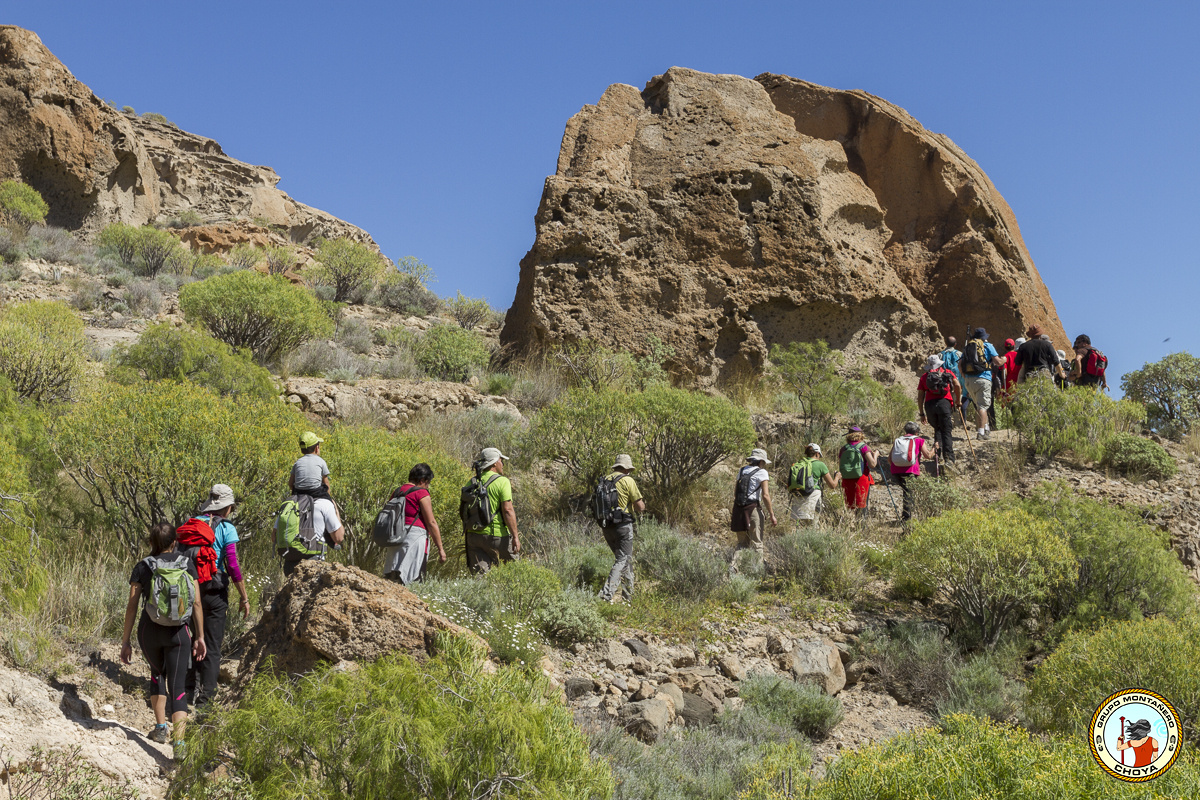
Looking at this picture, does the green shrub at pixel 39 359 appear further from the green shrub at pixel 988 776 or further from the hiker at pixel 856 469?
the green shrub at pixel 988 776

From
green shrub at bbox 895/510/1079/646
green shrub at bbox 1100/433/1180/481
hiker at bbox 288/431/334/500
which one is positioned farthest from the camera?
green shrub at bbox 1100/433/1180/481

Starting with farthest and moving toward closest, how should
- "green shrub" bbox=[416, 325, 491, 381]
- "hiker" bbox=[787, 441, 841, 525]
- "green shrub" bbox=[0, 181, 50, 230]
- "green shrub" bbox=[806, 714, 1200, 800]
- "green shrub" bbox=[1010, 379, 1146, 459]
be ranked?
"green shrub" bbox=[0, 181, 50, 230] → "green shrub" bbox=[416, 325, 491, 381] → "green shrub" bbox=[1010, 379, 1146, 459] → "hiker" bbox=[787, 441, 841, 525] → "green shrub" bbox=[806, 714, 1200, 800]

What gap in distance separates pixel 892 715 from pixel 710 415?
413 cm

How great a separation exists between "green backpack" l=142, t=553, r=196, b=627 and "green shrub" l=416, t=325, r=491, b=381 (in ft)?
30.0

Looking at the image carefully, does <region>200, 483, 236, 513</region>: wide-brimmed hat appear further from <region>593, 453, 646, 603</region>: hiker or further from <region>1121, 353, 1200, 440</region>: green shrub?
<region>1121, 353, 1200, 440</region>: green shrub

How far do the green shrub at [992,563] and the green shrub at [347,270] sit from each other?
55.4 feet

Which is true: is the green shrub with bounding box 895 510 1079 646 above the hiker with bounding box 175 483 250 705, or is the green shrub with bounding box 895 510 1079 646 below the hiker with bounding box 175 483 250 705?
above

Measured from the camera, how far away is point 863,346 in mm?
14844

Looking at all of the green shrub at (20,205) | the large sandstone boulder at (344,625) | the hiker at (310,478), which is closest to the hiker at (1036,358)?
the hiker at (310,478)

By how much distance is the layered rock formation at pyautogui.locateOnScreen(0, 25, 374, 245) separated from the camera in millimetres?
21875

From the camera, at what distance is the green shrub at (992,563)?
7348mm

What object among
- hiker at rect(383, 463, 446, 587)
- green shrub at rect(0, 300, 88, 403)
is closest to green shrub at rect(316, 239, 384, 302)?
green shrub at rect(0, 300, 88, 403)

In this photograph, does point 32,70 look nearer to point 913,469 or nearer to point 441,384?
point 441,384

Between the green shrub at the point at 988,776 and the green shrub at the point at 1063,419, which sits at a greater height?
the green shrub at the point at 1063,419
